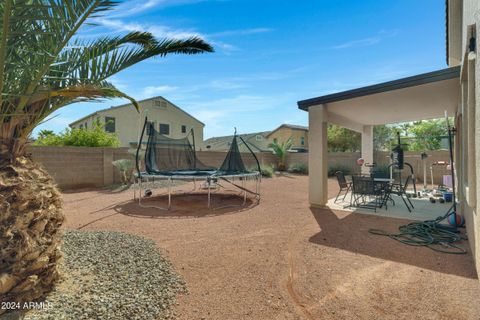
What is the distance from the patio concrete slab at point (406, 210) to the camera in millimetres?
5560

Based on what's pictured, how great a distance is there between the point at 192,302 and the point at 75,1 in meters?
2.81

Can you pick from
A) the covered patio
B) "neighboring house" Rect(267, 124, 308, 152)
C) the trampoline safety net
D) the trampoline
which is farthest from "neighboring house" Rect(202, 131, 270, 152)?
the covered patio

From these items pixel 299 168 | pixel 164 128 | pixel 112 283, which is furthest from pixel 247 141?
pixel 112 283

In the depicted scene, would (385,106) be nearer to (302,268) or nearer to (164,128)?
(302,268)

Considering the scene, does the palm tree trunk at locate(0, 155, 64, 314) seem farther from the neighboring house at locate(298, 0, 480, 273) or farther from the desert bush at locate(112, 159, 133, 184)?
the desert bush at locate(112, 159, 133, 184)

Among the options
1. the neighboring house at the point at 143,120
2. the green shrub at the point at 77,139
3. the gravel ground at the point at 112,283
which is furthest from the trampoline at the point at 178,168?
the neighboring house at the point at 143,120

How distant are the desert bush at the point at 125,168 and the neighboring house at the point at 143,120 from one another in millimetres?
8191

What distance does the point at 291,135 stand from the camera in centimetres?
2794

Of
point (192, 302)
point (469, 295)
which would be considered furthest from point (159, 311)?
point (469, 295)

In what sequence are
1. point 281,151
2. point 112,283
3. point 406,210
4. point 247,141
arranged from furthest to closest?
point 247,141 < point 281,151 < point 406,210 < point 112,283

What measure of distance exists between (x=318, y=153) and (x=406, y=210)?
2535 mm

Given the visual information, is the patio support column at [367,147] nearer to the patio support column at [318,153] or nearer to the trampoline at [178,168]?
the trampoline at [178,168]

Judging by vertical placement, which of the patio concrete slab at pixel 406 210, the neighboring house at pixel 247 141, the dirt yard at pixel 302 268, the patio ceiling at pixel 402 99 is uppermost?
the neighboring house at pixel 247 141

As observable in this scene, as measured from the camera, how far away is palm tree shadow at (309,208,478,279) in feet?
10.2
